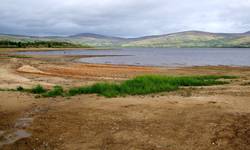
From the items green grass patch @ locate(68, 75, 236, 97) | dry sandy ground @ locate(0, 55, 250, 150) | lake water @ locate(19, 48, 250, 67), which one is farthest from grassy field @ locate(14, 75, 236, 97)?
lake water @ locate(19, 48, 250, 67)

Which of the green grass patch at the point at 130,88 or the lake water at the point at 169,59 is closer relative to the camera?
the green grass patch at the point at 130,88

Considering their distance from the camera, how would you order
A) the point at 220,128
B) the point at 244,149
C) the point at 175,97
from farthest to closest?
the point at 175,97, the point at 220,128, the point at 244,149

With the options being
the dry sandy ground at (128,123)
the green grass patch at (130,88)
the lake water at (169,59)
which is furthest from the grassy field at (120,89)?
the lake water at (169,59)

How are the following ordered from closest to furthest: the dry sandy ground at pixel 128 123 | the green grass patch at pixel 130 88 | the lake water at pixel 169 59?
the dry sandy ground at pixel 128 123 → the green grass patch at pixel 130 88 → the lake water at pixel 169 59

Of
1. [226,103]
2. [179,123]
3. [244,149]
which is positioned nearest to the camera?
[244,149]

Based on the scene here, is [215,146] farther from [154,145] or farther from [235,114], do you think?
[235,114]

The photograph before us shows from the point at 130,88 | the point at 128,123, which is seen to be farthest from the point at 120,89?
the point at 128,123

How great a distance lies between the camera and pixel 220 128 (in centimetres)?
881

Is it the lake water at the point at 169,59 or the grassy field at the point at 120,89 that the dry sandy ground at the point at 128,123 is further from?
the lake water at the point at 169,59

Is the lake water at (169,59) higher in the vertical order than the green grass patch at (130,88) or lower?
lower

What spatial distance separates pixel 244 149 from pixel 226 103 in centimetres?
472

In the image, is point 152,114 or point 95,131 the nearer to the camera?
point 95,131

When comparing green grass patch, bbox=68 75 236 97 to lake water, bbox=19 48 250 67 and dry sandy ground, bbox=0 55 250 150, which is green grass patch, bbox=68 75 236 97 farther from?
lake water, bbox=19 48 250 67

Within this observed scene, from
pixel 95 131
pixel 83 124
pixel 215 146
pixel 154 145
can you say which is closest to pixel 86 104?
pixel 83 124
